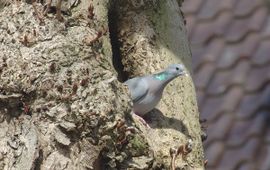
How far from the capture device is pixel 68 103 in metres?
3.56

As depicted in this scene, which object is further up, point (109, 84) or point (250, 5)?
point (250, 5)

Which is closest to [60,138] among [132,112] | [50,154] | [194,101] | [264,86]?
[50,154]

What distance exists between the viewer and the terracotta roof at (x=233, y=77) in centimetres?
630

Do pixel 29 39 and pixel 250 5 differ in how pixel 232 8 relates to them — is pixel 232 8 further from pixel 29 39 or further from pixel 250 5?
pixel 29 39

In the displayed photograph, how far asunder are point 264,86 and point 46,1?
300 cm

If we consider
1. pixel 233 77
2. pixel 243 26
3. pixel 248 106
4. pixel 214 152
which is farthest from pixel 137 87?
pixel 243 26

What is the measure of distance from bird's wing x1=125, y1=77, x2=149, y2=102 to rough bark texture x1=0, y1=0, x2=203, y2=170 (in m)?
0.19

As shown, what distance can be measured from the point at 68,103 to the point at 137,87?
55 cm

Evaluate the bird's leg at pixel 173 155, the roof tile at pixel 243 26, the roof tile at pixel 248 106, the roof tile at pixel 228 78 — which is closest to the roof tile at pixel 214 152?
the roof tile at pixel 248 106

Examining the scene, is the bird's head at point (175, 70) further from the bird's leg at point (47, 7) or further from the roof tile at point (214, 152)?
the roof tile at point (214, 152)

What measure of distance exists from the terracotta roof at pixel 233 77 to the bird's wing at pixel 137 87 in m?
2.16

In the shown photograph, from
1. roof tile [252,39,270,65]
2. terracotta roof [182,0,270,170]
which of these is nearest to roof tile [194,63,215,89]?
terracotta roof [182,0,270,170]

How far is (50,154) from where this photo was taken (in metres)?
3.49

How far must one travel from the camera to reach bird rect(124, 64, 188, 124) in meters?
3.95
